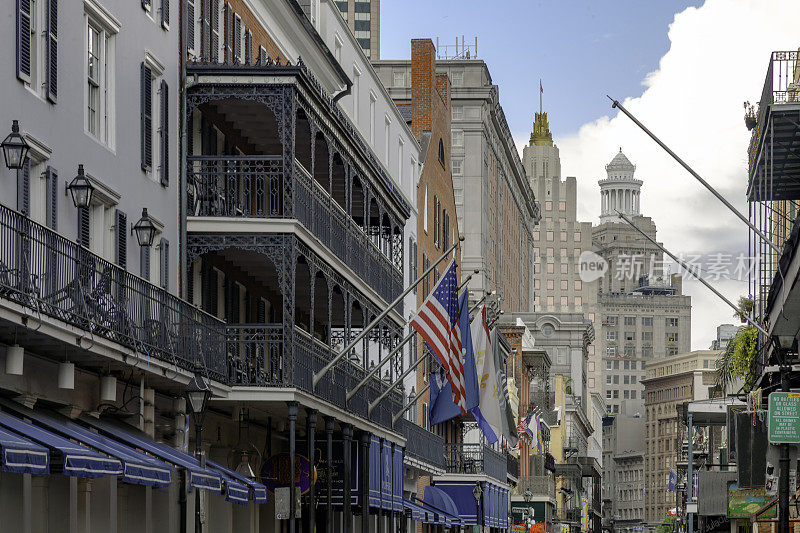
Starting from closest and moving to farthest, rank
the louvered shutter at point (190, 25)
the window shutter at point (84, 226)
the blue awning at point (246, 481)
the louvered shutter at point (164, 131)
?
the window shutter at point (84, 226), the blue awning at point (246, 481), the louvered shutter at point (164, 131), the louvered shutter at point (190, 25)

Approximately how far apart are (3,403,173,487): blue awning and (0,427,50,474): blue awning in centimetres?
247

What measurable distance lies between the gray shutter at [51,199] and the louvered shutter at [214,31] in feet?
32.2

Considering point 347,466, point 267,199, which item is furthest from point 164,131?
point 347,466

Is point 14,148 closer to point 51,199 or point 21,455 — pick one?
point 51,199

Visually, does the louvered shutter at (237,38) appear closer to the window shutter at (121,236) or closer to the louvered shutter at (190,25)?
the louvered shutter at (190,25)

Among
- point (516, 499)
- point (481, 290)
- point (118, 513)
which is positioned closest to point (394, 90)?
point (481, 290)

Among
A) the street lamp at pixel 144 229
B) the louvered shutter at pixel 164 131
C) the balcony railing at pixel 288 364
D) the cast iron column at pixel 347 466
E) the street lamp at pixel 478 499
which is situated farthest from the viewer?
the street lamp at pixel 478 499

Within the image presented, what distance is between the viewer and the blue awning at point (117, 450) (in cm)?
2184

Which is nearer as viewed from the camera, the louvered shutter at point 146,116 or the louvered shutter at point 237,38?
the louvered shutter at point 146,116

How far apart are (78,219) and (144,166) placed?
417 cm

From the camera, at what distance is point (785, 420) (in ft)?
91.5

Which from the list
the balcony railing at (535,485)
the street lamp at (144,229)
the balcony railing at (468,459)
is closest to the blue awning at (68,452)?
the street lamp at (144,229)

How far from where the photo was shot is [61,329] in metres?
21.4

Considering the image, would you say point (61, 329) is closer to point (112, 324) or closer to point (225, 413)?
point (112, 324)
